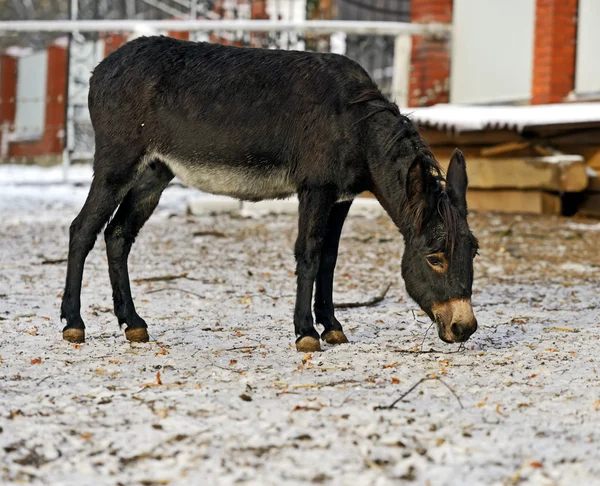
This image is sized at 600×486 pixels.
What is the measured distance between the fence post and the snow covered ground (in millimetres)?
5778

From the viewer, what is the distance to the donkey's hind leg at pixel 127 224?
573 cm

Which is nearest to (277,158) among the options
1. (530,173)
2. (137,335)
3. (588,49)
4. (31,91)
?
(137,335)

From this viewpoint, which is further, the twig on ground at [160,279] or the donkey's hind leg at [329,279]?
the twig on ground at [160,279]

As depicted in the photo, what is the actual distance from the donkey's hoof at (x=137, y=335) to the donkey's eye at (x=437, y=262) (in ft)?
5.49

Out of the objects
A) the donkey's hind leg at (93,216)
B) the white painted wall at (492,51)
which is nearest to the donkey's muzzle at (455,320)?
the donkey's hind leg at (93,216)

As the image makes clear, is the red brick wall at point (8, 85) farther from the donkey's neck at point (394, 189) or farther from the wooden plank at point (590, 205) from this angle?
the donkey's neck at point (394, 189)

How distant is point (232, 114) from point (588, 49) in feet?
28.5

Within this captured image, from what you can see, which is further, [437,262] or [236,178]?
[236,178]

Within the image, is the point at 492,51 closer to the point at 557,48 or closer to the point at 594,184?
the point at 557,48

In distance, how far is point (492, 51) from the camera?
14.0m

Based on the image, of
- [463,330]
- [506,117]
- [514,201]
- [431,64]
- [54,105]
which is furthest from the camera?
[54,105]

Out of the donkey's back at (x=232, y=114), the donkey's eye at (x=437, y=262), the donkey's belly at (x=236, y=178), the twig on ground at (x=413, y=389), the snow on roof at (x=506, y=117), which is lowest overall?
the twig on ground at (x=413, y=389)

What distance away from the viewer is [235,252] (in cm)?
943

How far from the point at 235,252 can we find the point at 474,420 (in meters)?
5.78
